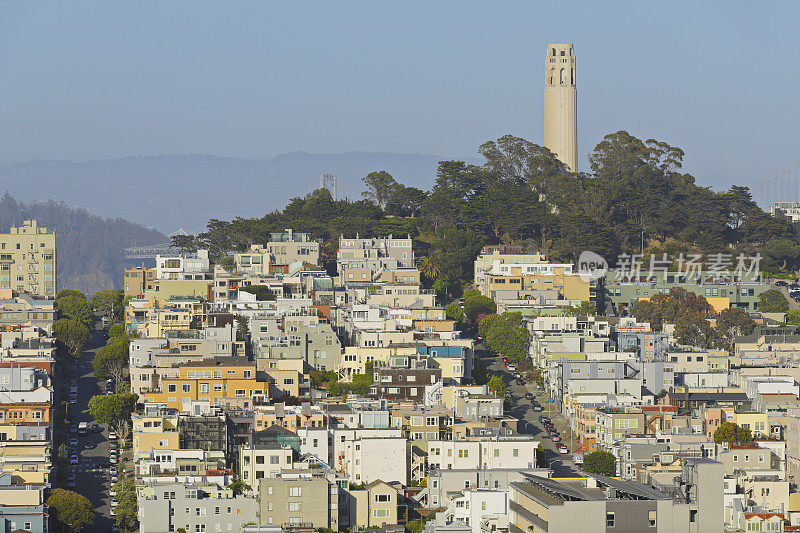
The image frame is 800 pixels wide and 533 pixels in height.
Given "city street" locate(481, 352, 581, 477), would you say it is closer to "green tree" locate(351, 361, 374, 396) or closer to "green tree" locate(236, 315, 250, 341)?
"green tree" locate(351, 361, 374, 396)

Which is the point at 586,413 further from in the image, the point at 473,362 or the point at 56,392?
the point at 56,392

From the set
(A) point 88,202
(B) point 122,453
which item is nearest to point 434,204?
(B) point 122,453

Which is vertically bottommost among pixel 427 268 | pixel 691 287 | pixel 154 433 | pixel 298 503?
pixel 298 503

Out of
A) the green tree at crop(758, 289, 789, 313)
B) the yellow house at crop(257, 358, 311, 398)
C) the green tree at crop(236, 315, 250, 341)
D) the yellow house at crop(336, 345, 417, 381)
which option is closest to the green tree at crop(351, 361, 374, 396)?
the yellow house at crop(336, 345, 417, 381)

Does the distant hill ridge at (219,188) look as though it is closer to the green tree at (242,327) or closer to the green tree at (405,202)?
the green tree at (405,202)

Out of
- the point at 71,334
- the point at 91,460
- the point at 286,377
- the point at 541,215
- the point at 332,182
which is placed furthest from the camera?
the point at 332,182

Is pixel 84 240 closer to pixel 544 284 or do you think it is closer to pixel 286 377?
pixel 544 284

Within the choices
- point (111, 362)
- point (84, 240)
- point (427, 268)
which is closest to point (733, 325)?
point (427, 268)
